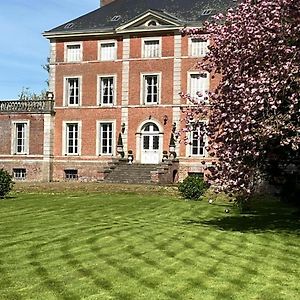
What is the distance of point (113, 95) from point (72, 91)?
255 cm

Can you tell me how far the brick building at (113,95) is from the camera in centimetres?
3175

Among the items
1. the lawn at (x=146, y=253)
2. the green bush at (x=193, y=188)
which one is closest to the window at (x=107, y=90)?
the green bush at (x=193, y=188)

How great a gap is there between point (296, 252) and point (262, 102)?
112 inches

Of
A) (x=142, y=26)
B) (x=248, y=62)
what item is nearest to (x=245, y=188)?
(x=248, y=62)

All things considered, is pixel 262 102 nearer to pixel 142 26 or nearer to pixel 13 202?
pixel 13 202

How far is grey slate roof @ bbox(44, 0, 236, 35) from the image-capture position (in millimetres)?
32188

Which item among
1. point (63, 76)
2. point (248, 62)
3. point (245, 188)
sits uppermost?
point (63, 76)

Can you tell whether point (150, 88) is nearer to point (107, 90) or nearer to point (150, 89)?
point (150, 89)

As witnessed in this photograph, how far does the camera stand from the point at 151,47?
32.5 m

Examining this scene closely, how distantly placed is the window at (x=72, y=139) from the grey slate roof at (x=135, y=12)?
527cm

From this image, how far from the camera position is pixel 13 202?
19.0 metres

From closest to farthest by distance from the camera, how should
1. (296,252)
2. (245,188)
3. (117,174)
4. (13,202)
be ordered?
1. (296,252)
2. (245,188)
3. (13,202)
4. (117,174)

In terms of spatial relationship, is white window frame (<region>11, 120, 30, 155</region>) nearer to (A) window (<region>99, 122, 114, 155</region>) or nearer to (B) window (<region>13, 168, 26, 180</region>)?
(B) window (<region>13, 168, 26, 180</region>)

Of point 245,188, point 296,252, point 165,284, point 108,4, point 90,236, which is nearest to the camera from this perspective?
point 165,284
